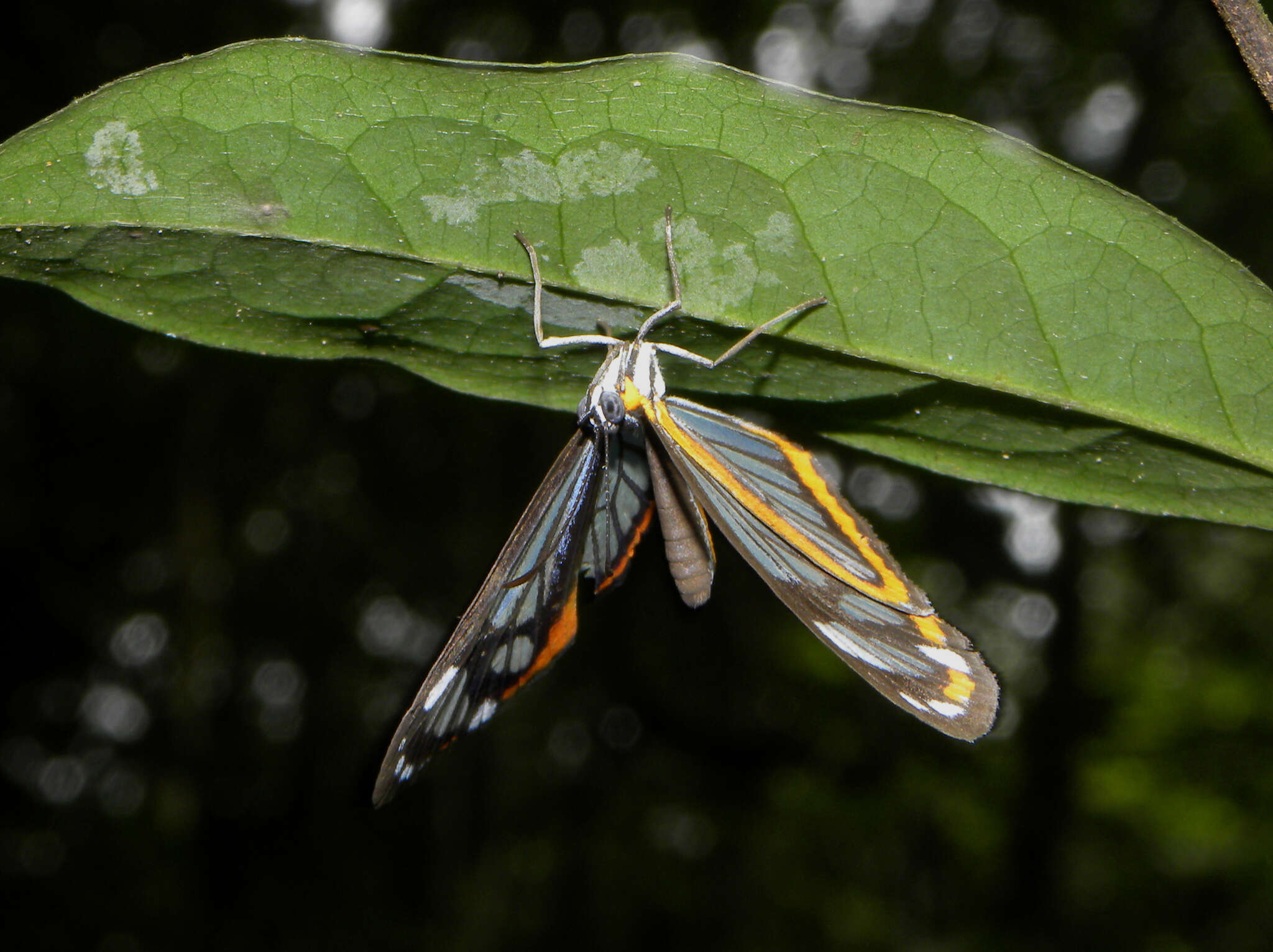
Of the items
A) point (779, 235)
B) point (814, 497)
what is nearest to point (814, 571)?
point (814, 497)

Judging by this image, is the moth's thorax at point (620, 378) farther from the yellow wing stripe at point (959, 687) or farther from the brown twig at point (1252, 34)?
the brown twig at point (1252, 34)

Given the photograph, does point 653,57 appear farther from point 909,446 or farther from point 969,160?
point 909,446

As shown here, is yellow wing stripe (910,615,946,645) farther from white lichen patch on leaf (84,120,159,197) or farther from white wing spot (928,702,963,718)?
white lichen patch on leaf (84,120,159,197)

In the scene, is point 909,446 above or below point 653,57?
below

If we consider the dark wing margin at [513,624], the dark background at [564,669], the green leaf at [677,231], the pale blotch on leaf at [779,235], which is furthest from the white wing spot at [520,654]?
the dark background at [564,669]

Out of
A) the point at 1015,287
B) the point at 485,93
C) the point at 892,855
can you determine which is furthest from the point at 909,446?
the point at 892,855

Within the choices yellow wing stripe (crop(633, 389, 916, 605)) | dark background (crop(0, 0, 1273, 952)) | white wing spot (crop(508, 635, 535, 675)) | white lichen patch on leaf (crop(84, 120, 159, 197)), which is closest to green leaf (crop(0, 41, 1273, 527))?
white lichen patch on leaf (crop(84, 120, 159, 197))

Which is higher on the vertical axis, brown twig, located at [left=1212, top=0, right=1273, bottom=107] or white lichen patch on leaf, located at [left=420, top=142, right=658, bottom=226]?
brown twig, located at [left=1212, top=0, right=1273, bottom=107]
